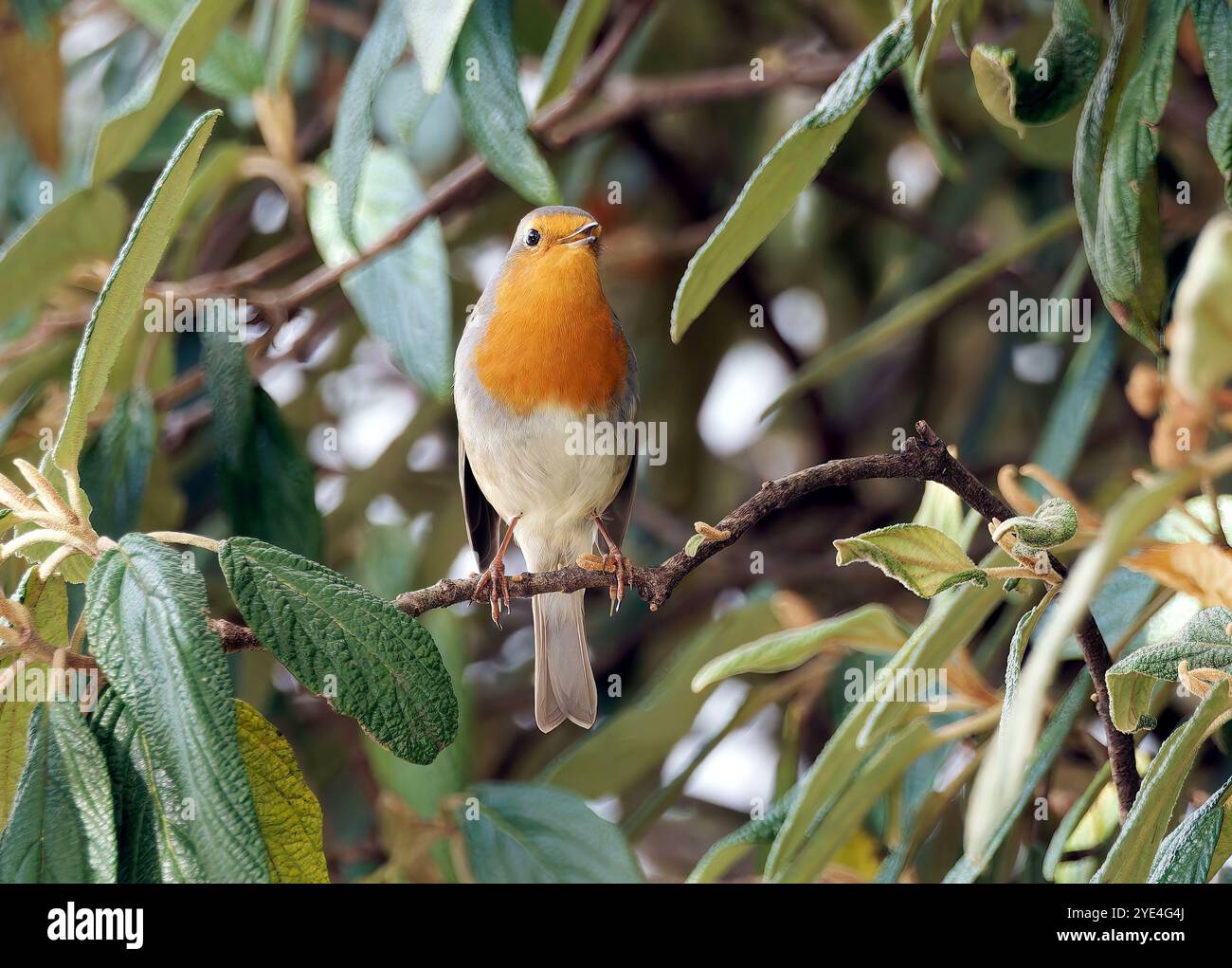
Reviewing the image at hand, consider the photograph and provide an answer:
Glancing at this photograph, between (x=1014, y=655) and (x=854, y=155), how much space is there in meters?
2.30

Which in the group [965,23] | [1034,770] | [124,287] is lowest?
[1034,770]

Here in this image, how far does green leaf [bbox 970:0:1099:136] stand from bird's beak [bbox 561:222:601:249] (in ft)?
3.15

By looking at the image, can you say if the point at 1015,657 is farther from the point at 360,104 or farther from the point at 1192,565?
the point at 360,104

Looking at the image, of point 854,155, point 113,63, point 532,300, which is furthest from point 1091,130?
point 113,63

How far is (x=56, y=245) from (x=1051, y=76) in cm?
142

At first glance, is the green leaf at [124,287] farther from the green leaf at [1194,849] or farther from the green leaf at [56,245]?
the green leaf at [1194,849]

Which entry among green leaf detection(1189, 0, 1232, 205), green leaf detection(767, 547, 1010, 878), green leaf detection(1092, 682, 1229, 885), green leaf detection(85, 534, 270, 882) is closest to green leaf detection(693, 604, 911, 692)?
green leaf detection(767, 547, 1010, 878)

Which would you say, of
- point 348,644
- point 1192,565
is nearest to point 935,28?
point 1192,565

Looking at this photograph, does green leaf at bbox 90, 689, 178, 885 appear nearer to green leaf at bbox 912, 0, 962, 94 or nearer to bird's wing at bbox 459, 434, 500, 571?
green leaf at bbox 912, 0, 962, 94

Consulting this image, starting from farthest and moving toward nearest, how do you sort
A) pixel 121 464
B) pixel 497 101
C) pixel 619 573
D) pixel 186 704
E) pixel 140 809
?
pixel 121 464 → pixel 497 101 → pixel 619 573 → pixel 140 809 → pixel 186 704

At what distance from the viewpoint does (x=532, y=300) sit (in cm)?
212

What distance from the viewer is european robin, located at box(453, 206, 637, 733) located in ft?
6.84

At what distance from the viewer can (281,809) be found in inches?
47.3
